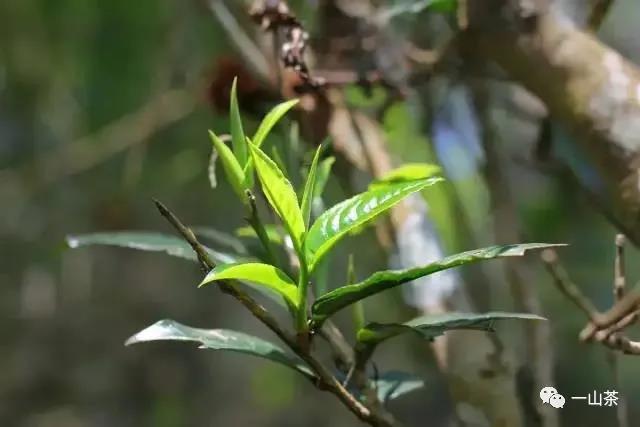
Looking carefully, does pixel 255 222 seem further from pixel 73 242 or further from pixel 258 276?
pixel 73 242

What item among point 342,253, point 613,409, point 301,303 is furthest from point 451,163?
point 301,303

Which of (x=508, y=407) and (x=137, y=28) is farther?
(x=137, y=28)

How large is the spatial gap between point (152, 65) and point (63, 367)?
595 millimetres

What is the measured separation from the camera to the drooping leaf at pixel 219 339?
44 centimetres

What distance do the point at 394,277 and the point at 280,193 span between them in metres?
0.08

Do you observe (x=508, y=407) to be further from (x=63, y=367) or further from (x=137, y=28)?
(x=63, y=367)

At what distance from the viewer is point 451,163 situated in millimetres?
882

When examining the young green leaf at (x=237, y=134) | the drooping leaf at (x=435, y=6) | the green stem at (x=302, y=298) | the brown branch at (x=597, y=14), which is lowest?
the green stem at (x=302, y=298)

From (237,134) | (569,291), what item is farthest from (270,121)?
(569,291)

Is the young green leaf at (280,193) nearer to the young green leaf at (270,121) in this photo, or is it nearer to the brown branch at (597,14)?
the young green leaf at (270,121)

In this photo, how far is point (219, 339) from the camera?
471mm

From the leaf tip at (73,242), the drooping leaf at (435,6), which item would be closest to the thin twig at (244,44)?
the drooping leaf at (435,6)

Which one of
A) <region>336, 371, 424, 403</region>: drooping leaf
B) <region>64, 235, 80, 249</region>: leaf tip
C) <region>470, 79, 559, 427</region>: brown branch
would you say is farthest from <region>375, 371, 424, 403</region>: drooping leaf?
<region>64, 235, 80, 249</region>: leaf tip

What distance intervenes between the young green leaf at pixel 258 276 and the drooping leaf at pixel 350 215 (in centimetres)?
2
